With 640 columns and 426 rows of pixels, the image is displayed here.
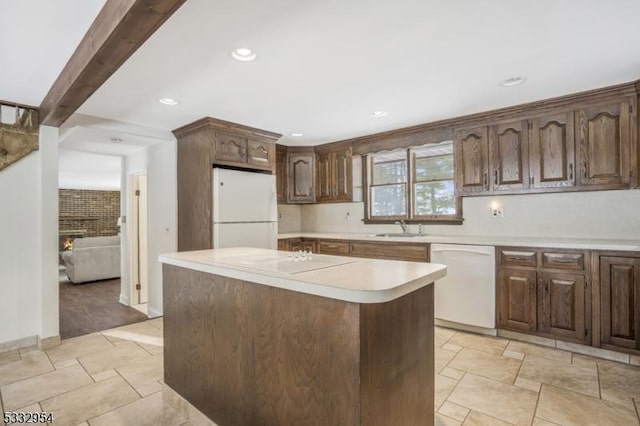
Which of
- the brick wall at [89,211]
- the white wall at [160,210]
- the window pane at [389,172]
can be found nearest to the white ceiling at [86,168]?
the brick wall at [89,211]

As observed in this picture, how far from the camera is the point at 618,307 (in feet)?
8.76

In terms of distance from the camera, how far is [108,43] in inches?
63.2

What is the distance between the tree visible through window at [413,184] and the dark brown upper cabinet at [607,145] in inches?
48.8

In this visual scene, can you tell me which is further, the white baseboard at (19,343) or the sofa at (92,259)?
the sofa at (92,259)

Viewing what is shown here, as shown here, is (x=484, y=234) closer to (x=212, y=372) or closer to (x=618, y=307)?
(x=618, y=307)

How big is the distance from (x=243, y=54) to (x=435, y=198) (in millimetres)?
2923

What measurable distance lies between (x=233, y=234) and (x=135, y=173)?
2030 mm

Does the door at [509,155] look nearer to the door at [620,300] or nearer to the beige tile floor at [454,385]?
the door at [620,300]

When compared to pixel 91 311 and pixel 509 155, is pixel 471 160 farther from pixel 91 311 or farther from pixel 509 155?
pixel 91 311

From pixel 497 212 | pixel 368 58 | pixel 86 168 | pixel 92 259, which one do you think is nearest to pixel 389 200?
pixel 497 212

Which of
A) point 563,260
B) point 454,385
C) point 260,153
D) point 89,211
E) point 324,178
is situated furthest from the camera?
point 89,211

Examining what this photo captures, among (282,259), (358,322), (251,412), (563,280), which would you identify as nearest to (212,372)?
(251,412)

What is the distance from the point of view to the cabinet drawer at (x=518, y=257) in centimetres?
301

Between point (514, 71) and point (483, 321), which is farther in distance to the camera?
point (483, 321)
